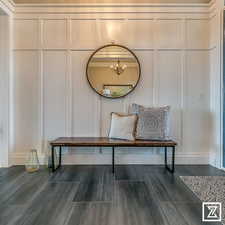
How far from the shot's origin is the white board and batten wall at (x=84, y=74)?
11.4ft

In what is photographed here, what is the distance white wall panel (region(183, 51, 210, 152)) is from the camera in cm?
348

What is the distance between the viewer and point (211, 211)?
1.85 metres

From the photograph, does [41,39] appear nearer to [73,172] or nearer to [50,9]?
[50,9]

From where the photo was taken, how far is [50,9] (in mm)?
3465

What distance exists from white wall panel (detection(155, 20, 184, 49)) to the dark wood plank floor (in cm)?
208

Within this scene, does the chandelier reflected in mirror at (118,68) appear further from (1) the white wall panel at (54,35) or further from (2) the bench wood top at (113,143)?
(2) the bench wood top at (113,143)

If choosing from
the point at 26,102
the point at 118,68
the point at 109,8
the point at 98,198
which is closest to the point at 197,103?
the point at 118,68

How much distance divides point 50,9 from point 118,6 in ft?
3.78

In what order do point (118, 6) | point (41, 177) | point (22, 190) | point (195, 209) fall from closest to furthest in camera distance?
1. point (195, 209)
2. point (22, 190)
3. point (41, 177)
4. point (118, 6)

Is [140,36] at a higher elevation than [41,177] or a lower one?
higher

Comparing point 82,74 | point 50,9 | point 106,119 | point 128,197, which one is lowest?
point 128,197

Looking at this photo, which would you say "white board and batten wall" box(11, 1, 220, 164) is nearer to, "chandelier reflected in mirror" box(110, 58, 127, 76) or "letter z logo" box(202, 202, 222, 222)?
"chandelier reflected in mirror" box(110, 58, 127, 76)

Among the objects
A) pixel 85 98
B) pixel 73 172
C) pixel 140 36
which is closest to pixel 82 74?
pixel 85 98

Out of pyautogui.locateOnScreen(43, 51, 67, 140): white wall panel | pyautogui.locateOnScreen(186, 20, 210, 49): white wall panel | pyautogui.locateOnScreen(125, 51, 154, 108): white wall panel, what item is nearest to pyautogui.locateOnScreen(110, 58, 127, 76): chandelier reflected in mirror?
pyautogui.locateOnScreen(125, 51, 154, 108): white wall panel
